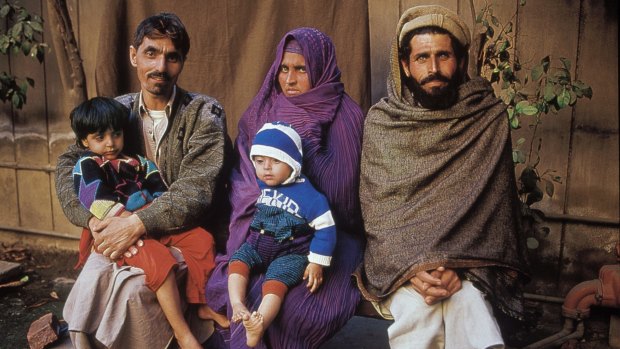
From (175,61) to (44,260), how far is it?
2846 millimetres

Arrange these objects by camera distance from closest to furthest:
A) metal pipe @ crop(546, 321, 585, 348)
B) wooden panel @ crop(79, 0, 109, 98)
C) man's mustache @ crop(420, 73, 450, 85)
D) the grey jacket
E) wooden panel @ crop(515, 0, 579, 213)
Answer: man's mustache @ crop(420, 73, 450, 85)
the grey jacket
metal pipe @ crop(546, 321, 585, 348)
wooden panel @ crop(515, 0, 579, 213)
wooden panel @ crop(79, 0, 109, 98)

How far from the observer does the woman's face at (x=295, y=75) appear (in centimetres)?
298

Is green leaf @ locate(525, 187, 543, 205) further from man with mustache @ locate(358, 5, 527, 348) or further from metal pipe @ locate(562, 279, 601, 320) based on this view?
man with mustache @ locate(358, 5, 527, 348)

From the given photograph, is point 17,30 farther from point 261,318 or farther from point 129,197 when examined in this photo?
point 261,318

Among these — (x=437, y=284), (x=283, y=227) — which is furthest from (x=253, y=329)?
(x=437, y=284)

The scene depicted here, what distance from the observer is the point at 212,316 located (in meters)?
2.94

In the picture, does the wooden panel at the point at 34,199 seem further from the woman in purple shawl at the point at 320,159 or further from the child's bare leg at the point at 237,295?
the child's bare leg at the point at 237,295

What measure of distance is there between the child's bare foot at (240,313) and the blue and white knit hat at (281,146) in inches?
23.1

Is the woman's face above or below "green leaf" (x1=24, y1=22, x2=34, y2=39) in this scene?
below

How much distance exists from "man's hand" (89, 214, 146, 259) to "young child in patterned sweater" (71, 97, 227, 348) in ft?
0.12

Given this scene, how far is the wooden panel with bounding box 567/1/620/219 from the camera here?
3529mm

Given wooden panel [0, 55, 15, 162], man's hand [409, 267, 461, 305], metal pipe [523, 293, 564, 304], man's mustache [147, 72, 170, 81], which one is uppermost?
man's mustache [147, 72, 170, 81]

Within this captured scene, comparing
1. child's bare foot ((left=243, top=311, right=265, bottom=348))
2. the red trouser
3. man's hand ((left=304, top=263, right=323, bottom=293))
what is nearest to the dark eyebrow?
the red trouser

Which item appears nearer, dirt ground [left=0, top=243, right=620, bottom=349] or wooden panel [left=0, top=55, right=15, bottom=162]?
dirt ground [left=0, top=243, right=620, bottom=349]
